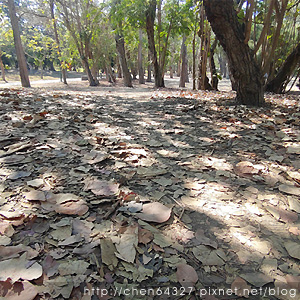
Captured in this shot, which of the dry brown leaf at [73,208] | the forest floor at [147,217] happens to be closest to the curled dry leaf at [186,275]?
the forest floor at [147,217]

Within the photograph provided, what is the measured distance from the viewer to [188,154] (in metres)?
2.01

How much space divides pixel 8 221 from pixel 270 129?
265 centimetres

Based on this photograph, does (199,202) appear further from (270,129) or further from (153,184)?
(270,129)

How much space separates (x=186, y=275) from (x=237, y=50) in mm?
3734

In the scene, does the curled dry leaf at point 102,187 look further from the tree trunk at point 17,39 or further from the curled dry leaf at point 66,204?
the tree trunk at point 17,39

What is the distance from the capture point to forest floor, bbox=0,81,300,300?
0.86 meters

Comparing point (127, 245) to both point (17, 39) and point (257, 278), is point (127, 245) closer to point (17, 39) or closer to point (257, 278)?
point (257, 278)

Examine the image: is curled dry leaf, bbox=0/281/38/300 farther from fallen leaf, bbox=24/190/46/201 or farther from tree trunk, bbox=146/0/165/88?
tree trunk, bbox=146/0/165/88

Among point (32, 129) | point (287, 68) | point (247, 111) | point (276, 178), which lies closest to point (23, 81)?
point (32, 129)

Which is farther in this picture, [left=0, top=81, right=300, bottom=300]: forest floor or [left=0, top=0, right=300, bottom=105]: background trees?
[left=0, top=0, right=300, bottom=105]: background trees

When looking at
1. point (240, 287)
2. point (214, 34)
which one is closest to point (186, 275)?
point (240, 287)

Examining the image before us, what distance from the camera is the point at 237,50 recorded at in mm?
3711

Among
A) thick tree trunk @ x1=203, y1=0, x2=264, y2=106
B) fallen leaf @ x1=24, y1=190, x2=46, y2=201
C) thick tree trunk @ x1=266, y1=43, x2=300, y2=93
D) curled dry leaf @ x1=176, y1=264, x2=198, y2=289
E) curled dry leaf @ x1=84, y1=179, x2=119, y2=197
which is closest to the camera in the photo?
curled dry leaf @ x1=176, y1=264, x2=198, y2=289

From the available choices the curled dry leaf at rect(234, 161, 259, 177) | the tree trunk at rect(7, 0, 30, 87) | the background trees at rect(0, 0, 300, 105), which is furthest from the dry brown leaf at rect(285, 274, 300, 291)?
the tree trunk at rect(7, 0, 30, 87)
